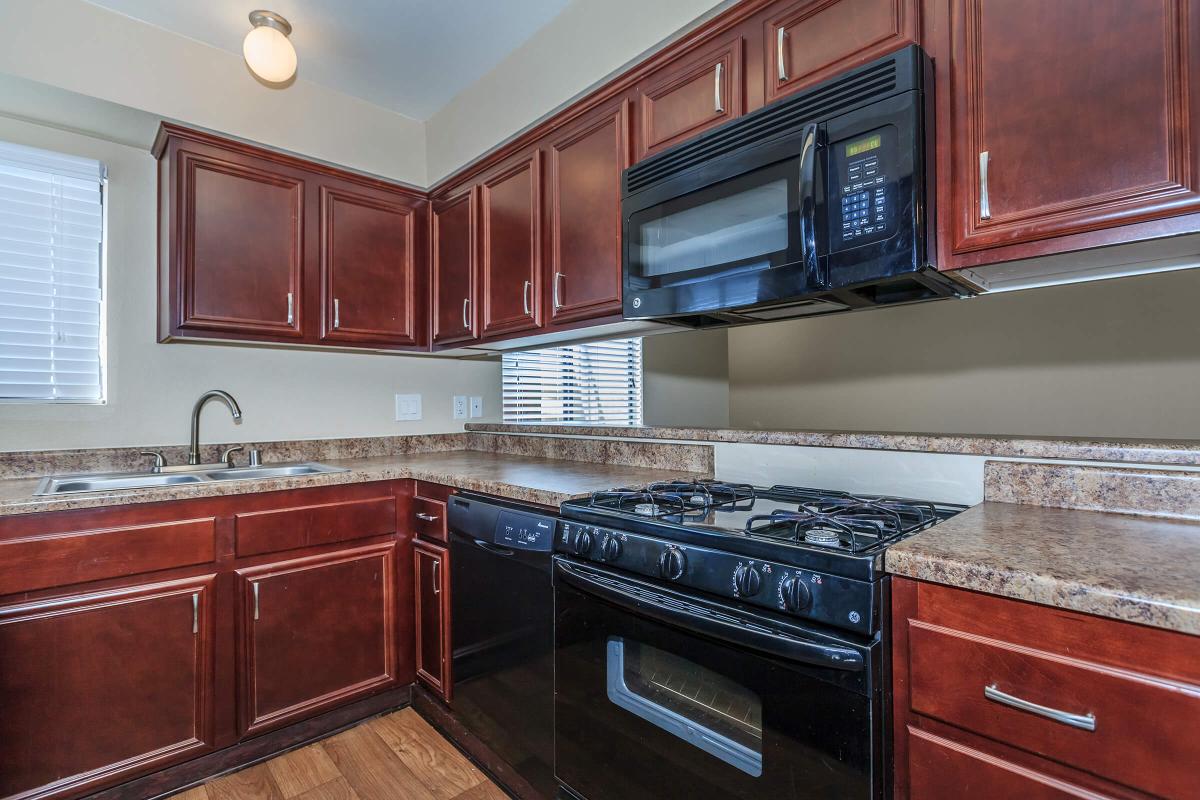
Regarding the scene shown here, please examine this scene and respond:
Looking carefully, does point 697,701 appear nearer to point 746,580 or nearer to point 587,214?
point 746,580

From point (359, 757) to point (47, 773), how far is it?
0.79 metres

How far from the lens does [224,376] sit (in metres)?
2.34

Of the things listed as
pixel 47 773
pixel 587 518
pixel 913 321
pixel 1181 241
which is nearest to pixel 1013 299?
pixel 913 321

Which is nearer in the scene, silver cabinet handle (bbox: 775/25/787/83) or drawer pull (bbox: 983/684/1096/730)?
drawer pull (bbox: 983/684/1096/730)

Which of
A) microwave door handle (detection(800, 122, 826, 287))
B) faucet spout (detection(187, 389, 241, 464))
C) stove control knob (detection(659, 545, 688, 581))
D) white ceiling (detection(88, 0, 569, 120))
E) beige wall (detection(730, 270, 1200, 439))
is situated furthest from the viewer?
beige wall (detection(730, 270, 1200, 439))

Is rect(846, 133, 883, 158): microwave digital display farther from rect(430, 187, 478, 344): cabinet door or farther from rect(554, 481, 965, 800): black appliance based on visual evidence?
rect(430, 187, 478, 344): cabinet door

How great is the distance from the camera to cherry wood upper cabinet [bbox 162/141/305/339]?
2043mm

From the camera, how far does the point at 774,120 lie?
138cm

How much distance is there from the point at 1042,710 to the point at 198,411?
2615 millimetres

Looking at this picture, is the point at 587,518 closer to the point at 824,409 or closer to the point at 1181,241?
the point at 1181,241

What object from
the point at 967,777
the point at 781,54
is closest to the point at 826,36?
the point at 781,54

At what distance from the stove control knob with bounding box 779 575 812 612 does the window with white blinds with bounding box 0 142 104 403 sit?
2.43 m

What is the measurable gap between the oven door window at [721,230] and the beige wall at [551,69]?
1.66ft

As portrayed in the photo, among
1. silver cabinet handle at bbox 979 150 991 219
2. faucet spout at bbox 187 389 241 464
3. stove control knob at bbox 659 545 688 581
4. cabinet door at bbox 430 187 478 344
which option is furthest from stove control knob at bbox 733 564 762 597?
faucet spout at bbox 187 389 241 464
